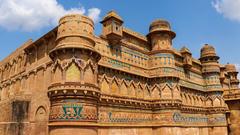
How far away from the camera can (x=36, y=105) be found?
15797 millimetres

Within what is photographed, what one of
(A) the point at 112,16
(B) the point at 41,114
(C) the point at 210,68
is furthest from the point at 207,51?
(B) the point at 41,114

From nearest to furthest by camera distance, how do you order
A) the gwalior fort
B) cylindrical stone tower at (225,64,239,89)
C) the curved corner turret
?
the gwalior fort < the curved corner turret < cylindrical stone tower at (225,64,239,89)

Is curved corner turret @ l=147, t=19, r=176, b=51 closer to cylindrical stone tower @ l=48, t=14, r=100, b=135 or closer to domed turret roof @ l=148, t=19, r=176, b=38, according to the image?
domed turret roof @ l=148, t=19, r=176, b=38

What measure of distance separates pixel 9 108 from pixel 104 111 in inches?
313

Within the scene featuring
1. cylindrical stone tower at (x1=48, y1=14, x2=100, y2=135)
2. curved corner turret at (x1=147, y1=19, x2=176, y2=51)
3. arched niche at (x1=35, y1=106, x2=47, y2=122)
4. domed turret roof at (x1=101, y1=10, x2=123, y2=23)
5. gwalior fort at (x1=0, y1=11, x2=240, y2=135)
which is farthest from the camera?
curved corner turret at (x1=147, y1=19, x2=176, y2=51)

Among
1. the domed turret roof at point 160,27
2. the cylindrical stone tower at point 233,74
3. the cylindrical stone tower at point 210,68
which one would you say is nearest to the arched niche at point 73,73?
the domed turret roof at point 160,27

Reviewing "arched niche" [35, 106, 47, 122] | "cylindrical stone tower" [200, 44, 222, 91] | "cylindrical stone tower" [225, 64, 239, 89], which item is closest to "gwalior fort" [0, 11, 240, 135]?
"arched niche" [35, 106, 47, 122]

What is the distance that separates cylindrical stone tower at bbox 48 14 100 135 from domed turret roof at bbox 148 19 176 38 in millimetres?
9131

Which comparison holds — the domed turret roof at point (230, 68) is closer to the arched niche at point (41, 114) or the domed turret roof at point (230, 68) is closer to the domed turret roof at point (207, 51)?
the domed turret roof at point (207, 51)

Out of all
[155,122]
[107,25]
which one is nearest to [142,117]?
[155,122]

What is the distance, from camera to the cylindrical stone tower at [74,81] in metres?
10.7

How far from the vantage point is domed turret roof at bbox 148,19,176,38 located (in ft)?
66.4

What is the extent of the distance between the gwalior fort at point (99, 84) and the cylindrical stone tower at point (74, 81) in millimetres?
39

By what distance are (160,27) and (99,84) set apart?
8.63 metres
